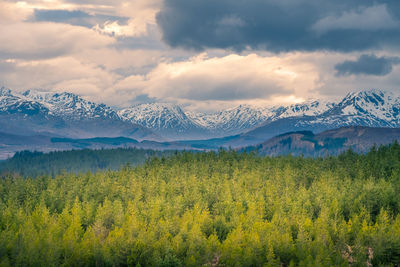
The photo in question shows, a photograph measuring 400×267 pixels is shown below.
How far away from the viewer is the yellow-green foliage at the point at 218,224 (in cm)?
9256

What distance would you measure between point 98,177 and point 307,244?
124112mm

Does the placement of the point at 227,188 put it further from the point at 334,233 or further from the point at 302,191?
the point at 334,233

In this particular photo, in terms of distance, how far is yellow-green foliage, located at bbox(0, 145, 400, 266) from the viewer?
9256 centimetres

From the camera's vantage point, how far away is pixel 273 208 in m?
131

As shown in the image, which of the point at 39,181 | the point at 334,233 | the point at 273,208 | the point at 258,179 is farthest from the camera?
the point at 39,181

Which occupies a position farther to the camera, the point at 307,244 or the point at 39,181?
Result: the point at 39,181

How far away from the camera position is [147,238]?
99.2 metres

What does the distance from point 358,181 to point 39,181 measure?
144 m

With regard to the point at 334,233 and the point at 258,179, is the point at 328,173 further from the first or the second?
the point at 334,233

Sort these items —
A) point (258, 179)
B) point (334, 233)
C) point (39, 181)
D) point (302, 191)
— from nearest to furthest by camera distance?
point (334, 233), point (302, 191), point (258, 179), point (39, 181)

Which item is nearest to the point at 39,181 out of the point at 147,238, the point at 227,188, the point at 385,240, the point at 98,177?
the point at 98,177

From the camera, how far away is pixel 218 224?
118125 mm

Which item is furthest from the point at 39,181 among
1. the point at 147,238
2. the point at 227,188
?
the point at 147,238

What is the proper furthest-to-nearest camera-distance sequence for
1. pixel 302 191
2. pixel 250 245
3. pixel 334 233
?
pixel 302 191 < pixel 334 233 < pixel 250 245
